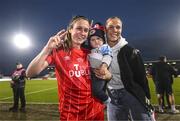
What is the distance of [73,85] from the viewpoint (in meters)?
3.80

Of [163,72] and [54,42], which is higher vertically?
[54,42]

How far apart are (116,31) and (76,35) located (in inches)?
52.3

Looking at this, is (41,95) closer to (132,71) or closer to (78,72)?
(132,71)

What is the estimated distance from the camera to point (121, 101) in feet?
17.2

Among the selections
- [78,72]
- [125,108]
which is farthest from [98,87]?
[125,108]

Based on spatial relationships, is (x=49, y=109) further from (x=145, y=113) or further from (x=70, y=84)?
(x=70, y=84)

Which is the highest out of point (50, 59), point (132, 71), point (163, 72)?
point (50, 59)

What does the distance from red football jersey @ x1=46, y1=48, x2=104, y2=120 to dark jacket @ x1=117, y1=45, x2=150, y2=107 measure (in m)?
1.21

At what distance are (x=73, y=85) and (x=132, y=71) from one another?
149 cm

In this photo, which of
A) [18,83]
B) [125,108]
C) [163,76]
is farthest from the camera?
[18,83]

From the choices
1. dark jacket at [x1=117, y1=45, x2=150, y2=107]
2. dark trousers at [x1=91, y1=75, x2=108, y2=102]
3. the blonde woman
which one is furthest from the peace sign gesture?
dark jacket at [x1=117, y1=45, x2=150, y2=107]

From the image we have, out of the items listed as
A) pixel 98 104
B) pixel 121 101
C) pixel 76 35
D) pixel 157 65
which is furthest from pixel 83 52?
pixel 157 65

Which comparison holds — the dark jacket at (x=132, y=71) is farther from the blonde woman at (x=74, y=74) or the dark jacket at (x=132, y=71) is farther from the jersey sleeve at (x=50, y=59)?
the jersey sleeve at (x=50, y=59)

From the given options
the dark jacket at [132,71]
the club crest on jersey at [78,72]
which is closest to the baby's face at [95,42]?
the club crest on jersey at [78,72]
